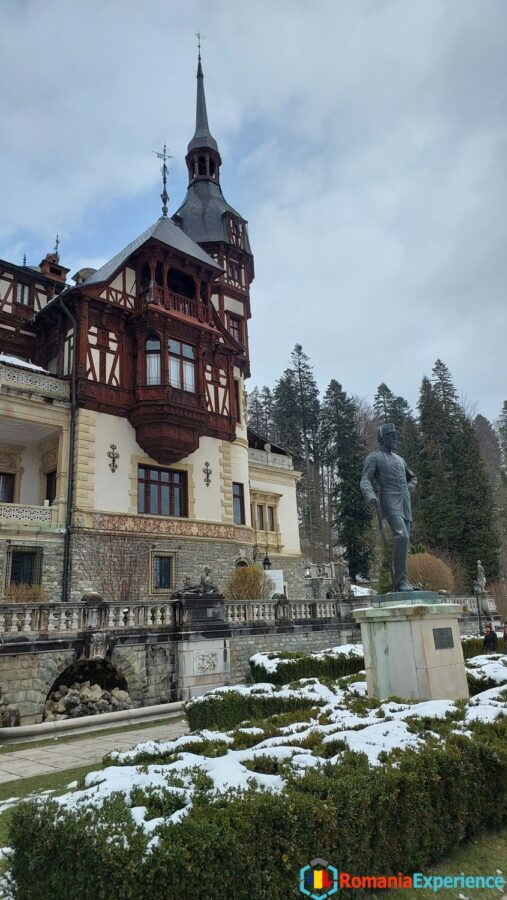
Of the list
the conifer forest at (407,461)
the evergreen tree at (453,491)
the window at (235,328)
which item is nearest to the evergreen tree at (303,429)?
the conifer forest at (407,461)

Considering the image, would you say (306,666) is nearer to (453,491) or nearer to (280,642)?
(280,642)

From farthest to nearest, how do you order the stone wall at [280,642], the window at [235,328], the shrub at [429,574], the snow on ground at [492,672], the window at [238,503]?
1. the window at [235,328]
2. the shrub at [429,574]
3. the window at [238,503]
4. the stone wall at [280,642]
5. the snow on ground at [492,672]

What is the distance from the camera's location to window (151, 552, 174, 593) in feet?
81.5

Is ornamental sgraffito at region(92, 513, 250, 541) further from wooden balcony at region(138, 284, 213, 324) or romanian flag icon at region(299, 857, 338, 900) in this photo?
romanian flag icon at region(299, 857, 338, 900)

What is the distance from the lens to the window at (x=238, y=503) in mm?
30594

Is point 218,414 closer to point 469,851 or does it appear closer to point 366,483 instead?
point 366,483

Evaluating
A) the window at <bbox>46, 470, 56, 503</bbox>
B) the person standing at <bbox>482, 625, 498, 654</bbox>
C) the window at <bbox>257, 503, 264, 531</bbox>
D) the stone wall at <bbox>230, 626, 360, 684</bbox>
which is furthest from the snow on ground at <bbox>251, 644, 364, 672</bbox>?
the window at <bbox>257, 503, 264, 531</bbox>

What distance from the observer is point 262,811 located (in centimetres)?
382

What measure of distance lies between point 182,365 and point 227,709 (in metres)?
19.1

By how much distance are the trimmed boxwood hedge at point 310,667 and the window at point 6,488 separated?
16.1 meters

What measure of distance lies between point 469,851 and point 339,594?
1825cm

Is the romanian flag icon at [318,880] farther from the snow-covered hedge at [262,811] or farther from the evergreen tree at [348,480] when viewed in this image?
the evergreen tree at [348,480]

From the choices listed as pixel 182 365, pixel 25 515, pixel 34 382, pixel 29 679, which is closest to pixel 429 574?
pixel 182 365

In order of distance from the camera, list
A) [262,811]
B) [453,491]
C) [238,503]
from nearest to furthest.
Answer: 1. [262,811]
2. [238,503]
3. [453,491]
